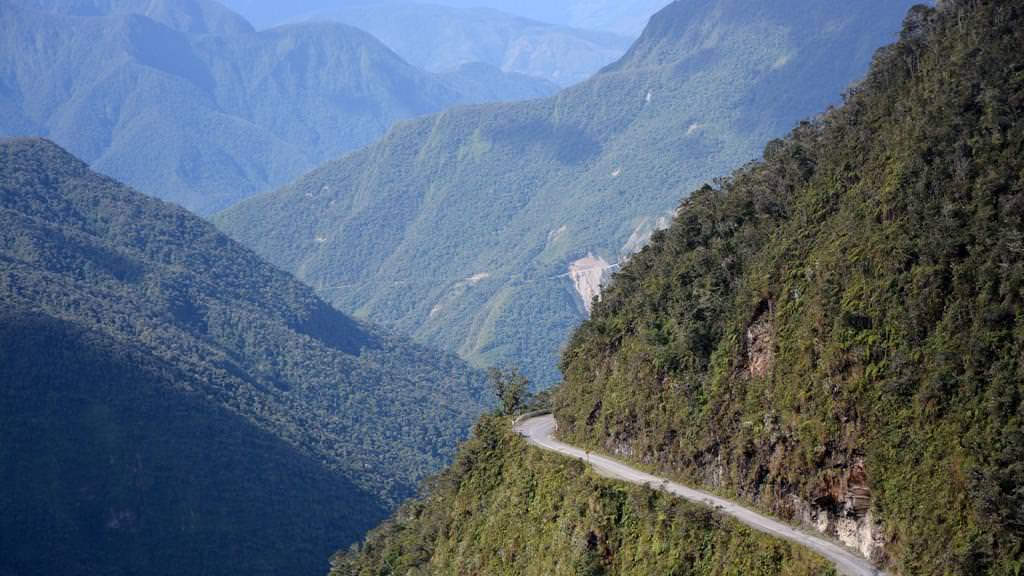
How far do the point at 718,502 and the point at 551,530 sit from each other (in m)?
11.1

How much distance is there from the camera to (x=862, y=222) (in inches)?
2085

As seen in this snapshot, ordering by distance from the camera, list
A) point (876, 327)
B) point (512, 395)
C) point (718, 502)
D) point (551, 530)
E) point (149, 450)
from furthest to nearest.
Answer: point (149, 450), point (512, 395), point (551, 530), point (718, 502), point (876, 327)

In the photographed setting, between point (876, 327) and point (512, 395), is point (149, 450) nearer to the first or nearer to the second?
point (512, 395)

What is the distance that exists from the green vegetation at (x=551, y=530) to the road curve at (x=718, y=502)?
2.64 ft

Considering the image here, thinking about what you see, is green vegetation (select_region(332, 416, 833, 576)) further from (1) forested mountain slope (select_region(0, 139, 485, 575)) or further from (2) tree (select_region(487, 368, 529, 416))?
(1) forested mountain slope (select_region(0, 139, 485, 575))

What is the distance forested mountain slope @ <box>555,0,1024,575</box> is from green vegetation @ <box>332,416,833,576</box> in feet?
10.3

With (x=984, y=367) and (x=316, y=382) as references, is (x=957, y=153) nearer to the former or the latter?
(x=984, y=367)

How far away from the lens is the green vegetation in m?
50.2

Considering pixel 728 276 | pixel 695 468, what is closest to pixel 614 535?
pixel 695 468

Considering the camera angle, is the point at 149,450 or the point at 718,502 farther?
the point at 149,450

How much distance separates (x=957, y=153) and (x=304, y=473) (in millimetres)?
111758

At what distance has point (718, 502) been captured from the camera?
5447 cm

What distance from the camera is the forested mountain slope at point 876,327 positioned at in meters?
42.8

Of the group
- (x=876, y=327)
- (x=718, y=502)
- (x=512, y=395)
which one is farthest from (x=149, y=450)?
(x=876, y=327)
